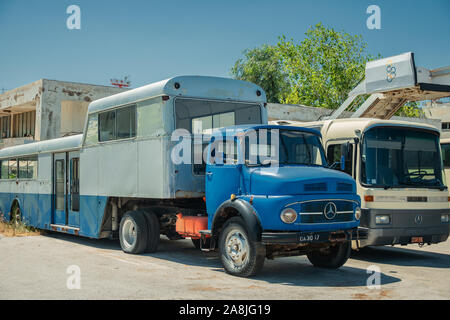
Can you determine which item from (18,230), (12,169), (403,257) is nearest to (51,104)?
(12,169)

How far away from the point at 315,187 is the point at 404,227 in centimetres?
313

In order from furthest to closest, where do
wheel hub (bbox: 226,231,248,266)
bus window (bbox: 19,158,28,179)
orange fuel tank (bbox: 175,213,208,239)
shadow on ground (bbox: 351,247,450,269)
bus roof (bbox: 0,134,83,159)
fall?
bus window (bbox: 19,158,28,179) → bus roof (bbox: 0,134,83,159) → shadow on ground (bbox: 351,247,450,269) → orange fuel tank (bbox: 175,213,208,239) → wheel hub (bbox: 226,231,248,266)

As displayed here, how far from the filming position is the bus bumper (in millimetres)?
10227

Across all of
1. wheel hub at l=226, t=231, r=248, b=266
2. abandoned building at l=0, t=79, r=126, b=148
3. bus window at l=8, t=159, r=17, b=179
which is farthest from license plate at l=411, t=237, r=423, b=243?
abandoned building at l=0, t=79, r=126, b=148

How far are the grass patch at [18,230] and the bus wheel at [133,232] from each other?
205 inches

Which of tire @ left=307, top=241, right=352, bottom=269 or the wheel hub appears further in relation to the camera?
tire @ left=307, top=241, right=352, bottom=269

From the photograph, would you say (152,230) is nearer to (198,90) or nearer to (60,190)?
(198,90)

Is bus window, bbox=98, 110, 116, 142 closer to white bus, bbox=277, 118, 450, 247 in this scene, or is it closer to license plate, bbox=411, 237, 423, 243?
white bus, bbox=277, 118, 450, 247

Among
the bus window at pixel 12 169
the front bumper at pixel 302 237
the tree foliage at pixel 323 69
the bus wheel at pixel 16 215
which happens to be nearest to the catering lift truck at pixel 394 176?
the front bumper at pixel 302 237

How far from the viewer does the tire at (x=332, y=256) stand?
9.30 m

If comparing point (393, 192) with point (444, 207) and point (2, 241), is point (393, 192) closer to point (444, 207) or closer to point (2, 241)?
point (444, 207)

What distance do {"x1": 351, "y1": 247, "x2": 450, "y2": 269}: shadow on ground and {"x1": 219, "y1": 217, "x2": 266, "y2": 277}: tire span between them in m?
3.59

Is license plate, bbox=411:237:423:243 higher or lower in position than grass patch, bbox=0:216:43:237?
higher

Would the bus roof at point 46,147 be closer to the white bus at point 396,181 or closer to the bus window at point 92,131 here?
the bus window at point 92,131
